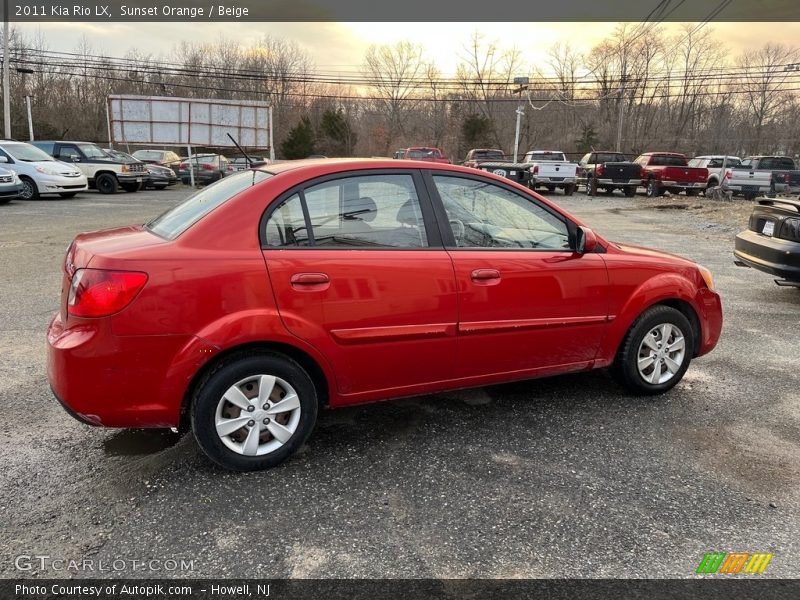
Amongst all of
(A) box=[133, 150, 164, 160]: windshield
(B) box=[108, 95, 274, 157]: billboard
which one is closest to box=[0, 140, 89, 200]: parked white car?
(B) box=[108, 95, 274, 157]: billboard

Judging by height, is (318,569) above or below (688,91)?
below

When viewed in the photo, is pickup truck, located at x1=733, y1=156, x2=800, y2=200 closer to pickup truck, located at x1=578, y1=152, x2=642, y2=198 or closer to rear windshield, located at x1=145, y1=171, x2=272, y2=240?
pickup truck, located at x1=578, y1=152, x2=642, y2=198

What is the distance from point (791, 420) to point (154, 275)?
4.02 meters

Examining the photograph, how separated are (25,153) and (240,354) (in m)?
18.3

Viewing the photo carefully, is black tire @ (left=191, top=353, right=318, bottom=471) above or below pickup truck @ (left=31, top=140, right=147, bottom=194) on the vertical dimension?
below

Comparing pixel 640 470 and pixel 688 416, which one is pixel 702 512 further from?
pixel 688 416

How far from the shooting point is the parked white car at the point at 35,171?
16797 millimetres

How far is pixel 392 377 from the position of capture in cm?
330

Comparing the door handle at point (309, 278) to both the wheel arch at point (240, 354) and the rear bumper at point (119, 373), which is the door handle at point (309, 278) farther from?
the rear bumper at point (119, 373)

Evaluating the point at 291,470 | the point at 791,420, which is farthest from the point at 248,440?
the point at 791,420

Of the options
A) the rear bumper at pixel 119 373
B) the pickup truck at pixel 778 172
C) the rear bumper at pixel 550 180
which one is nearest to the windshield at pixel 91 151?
the rear bumper at pixel 550 180

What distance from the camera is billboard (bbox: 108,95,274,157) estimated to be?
1003 inches

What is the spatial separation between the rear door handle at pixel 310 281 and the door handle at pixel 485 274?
0.88 metres

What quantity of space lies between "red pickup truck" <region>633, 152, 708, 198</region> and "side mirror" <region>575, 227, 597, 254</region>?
22283mm
